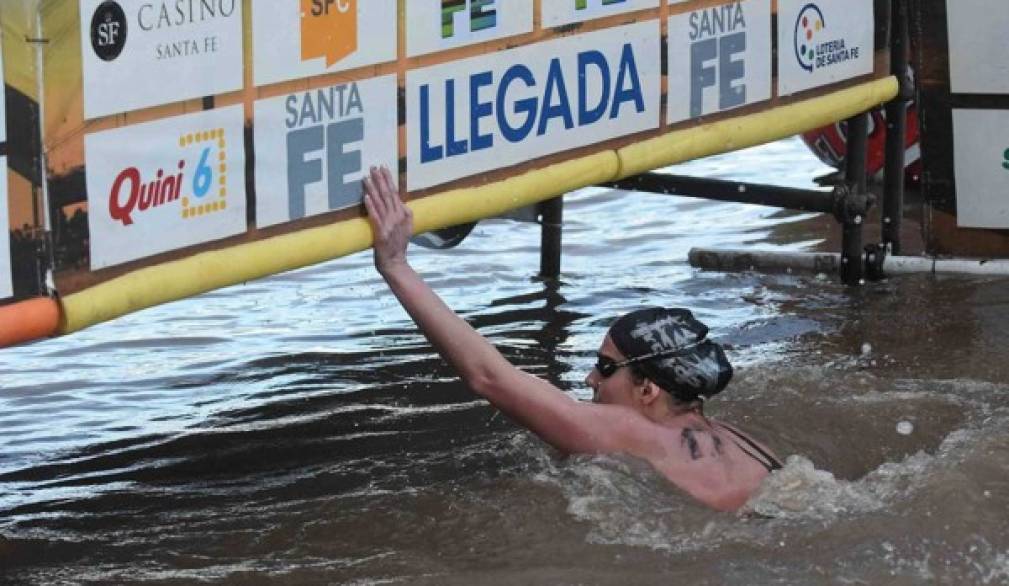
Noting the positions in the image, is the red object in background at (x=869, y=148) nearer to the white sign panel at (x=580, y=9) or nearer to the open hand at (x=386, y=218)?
the white sign panel at (x=580, y=9)

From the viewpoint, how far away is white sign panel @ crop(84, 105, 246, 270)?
17.7 ft

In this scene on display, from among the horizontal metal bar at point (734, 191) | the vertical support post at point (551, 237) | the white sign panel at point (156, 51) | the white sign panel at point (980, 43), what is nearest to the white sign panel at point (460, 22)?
the white sign panel at point (156, 51)

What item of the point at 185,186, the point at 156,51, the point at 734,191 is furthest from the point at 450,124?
the point at 734,191

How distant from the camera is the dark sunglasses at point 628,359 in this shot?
5.38 meters

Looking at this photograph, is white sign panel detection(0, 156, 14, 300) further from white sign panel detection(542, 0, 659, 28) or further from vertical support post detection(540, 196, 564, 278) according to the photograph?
vertical support post detection(540, 196, 564, 278)

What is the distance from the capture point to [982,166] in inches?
349

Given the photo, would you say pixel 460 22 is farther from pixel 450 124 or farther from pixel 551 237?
pixel 551 237

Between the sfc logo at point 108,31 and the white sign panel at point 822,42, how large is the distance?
3.38m

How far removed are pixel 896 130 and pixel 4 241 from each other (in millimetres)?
4850

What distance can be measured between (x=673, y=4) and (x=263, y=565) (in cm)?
292

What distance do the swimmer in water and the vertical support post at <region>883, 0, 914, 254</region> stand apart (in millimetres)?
3604

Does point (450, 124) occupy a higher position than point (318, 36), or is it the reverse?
point (318, 36)

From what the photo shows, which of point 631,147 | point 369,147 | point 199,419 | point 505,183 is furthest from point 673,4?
point 199,419

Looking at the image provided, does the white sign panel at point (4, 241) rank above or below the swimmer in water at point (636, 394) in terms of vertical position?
above
